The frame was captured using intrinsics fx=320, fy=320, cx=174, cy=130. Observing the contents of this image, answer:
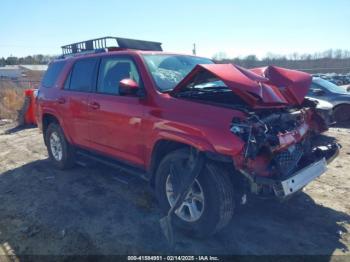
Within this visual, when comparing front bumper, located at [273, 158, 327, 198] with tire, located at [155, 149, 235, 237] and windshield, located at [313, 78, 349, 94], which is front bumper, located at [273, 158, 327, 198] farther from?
windshield, located at [313, 78, 349, 94]

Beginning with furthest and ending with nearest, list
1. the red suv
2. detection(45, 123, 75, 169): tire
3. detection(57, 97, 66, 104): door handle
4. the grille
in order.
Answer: detection(45, 123, 75, 169): tire → detection(57, 97, 66, 104): door handle → the grille → the red suv

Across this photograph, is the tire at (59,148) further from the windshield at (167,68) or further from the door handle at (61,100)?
the windshield at (167,68)

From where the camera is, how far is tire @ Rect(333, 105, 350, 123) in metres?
9.56

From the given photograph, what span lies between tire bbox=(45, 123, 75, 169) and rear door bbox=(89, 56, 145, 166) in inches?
40.9

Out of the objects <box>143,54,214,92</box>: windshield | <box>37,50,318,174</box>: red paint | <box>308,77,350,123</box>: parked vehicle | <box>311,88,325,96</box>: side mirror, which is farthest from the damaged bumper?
<box>308,77,350,123</box>: parked vehicle

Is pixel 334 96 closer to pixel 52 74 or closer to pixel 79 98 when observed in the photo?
pixel 79 98

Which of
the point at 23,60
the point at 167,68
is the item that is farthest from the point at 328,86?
the point at 23,60

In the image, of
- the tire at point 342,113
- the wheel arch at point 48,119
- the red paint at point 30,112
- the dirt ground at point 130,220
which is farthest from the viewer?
the red paint at point 30,112

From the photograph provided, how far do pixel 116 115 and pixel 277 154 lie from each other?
7.06 ft

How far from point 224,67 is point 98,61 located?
7.10 feet

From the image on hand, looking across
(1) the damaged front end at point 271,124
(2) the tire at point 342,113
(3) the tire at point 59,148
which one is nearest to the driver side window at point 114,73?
(1) the damaged front end at point 271,124

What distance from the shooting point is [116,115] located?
4262 millimetres

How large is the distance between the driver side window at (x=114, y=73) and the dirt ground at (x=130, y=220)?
1553 mm

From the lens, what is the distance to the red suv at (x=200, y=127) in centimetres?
301
